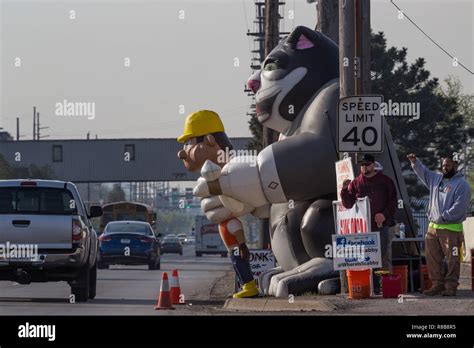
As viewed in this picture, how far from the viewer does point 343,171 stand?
19.4 meters

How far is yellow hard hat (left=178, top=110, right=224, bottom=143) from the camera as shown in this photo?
72.8 feet

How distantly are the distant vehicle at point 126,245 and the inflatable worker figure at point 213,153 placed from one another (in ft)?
56.0

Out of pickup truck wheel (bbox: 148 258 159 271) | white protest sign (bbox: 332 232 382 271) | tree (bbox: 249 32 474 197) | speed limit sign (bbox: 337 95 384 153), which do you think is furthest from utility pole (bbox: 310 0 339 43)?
tree (bbox: 249 32 474 197)

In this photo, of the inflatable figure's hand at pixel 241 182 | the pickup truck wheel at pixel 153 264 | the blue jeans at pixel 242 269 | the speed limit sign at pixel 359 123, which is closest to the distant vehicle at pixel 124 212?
the pickup truck wheel at pixel 153 264

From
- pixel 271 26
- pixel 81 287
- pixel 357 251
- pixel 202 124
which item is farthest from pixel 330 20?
pixel 271 26

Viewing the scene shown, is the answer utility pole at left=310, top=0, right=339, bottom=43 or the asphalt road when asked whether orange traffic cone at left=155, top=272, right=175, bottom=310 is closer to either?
the asphalt road

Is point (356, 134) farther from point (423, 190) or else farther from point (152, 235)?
point (423, 190)

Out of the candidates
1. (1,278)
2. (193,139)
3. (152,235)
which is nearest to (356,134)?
(193,139)

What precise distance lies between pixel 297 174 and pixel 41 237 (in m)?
4.27

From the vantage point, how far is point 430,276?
19.0 metres

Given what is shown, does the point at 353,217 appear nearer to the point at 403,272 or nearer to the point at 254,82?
the point at 403,272

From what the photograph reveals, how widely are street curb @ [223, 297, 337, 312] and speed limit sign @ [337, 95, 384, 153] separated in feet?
7.30
